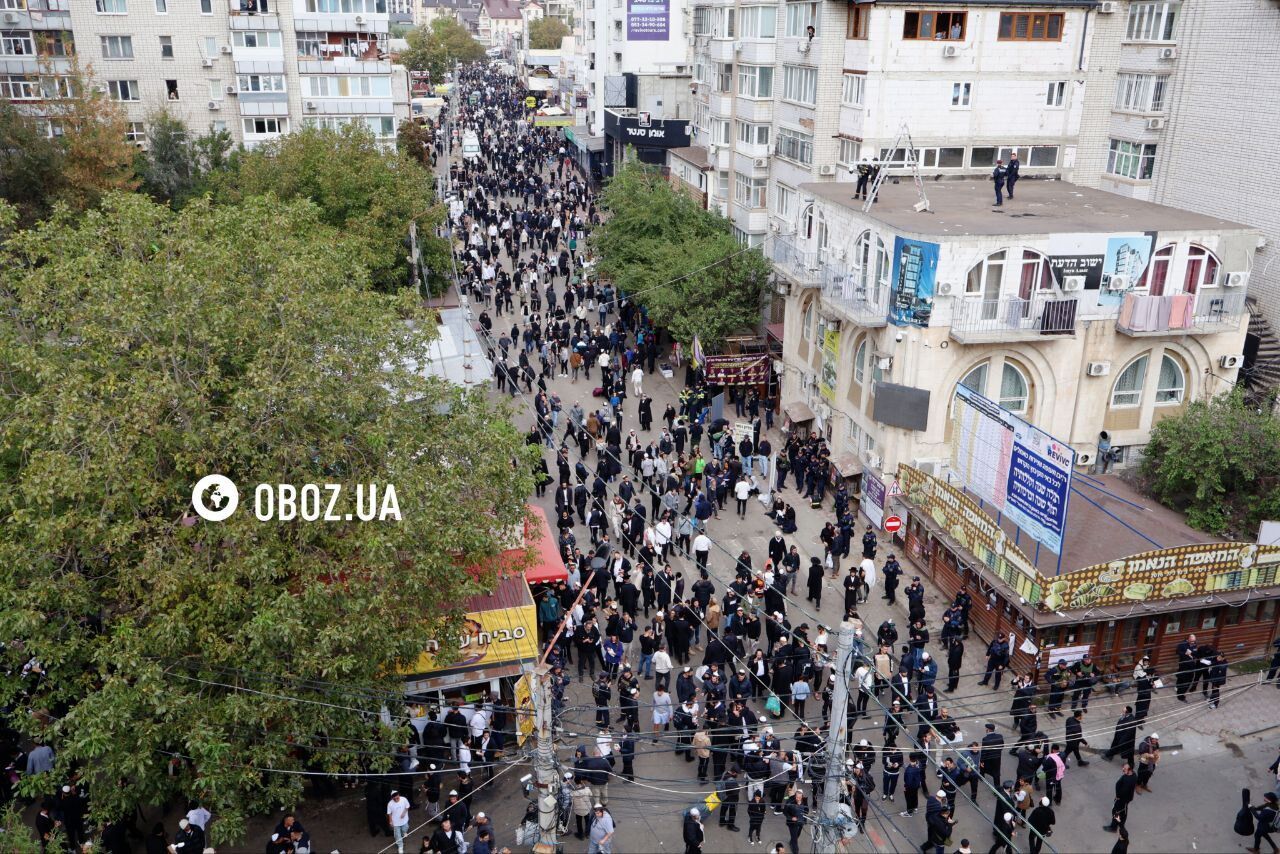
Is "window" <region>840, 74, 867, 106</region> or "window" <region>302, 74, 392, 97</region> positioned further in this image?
"window" <region>302, 74, 392, 97</region>

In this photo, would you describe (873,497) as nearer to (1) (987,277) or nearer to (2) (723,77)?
(1) (987,277)

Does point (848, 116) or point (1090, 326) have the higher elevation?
point (848, 116)

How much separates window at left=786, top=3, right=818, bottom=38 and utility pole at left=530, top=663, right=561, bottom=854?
26973 mm

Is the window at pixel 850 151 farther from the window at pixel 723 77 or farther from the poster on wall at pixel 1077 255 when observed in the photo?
the poster on wall at pixel 1077 255

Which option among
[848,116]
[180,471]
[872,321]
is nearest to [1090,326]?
[872,321]

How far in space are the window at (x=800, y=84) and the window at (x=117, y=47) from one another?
86.4 ft

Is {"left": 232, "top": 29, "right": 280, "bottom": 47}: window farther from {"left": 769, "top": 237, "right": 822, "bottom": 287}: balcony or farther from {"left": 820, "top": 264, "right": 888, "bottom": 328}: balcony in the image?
{"left": 820, "top": 264, "right": 888, "bottom": 328}: balcony

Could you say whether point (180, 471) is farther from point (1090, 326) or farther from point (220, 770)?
point (1090, 326)

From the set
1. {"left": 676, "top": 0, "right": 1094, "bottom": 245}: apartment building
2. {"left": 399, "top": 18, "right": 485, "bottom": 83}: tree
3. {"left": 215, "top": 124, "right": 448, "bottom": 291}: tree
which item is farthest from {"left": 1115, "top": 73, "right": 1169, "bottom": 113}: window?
{"left": 399, "top": 18, "right": 485, "bottom": 83}: tree

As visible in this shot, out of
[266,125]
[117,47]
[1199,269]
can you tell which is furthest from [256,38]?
[1199,269]

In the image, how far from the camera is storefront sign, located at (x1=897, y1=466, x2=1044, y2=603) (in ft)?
63.5

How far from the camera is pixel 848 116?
1308 inches

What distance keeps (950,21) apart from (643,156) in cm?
2507

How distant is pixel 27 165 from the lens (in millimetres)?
33969
